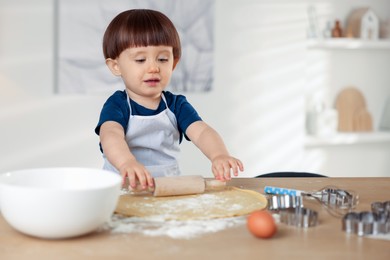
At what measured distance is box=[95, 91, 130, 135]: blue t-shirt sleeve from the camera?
1536mm

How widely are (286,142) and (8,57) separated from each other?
5.86ft

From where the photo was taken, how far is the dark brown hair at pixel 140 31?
5.02 ft

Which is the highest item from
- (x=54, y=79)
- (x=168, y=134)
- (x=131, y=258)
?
(x=54, y=79)

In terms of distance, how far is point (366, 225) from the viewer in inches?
40.4

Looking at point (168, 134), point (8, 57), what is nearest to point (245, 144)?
point (8, 57)

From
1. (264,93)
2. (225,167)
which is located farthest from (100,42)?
(225,167)

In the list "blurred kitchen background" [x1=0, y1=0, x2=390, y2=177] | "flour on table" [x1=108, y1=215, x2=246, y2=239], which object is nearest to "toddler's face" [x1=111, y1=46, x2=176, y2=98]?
"flour on table" [x1=108, y1=215, x2=246, y2=239]

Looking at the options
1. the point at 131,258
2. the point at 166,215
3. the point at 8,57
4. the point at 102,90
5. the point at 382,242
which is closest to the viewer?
the point at 131,258

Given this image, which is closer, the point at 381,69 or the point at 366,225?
the point at 366,225

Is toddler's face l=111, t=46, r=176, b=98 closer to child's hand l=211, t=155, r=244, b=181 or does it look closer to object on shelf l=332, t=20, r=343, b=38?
child's hand l=211, t=155, r=244, b=181

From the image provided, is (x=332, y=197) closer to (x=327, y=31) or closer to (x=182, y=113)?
(x=182, y=113)

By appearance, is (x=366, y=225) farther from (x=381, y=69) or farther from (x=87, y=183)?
(x=381, y=69)

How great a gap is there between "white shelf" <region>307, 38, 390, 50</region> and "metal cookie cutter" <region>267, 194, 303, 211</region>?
2.96 meters

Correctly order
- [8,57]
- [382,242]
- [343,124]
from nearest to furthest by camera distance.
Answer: [382,242] → [8,57] → [343,124]
